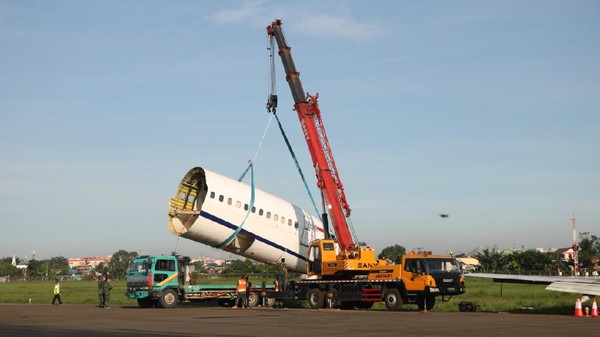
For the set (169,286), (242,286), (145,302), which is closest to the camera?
(169,286)

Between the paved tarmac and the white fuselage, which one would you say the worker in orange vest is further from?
the paved tarmac

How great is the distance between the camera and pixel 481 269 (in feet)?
453

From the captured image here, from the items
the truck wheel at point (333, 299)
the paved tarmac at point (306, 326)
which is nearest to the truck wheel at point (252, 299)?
the truck wheel at point (333, 299)

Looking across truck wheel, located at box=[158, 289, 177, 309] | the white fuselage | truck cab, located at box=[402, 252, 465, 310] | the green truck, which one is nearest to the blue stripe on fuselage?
the white fuselage

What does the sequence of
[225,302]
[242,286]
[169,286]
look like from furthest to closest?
[225,302] → [242,286] → [169,286]

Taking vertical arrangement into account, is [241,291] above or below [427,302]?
above

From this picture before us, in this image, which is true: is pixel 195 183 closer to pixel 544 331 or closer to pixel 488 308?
pixel 488 308

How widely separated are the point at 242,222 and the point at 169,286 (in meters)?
5.08

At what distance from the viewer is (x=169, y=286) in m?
41.9

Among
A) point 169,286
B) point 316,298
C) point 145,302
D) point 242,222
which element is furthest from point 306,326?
point 145,302

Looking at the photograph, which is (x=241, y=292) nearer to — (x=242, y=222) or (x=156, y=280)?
(x=242, y=222)

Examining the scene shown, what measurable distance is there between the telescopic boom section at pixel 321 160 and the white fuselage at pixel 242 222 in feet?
10.4

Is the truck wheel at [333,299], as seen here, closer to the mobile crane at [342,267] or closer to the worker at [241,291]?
the mobile crane at [342,267]

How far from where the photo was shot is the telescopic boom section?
42.4 meters
